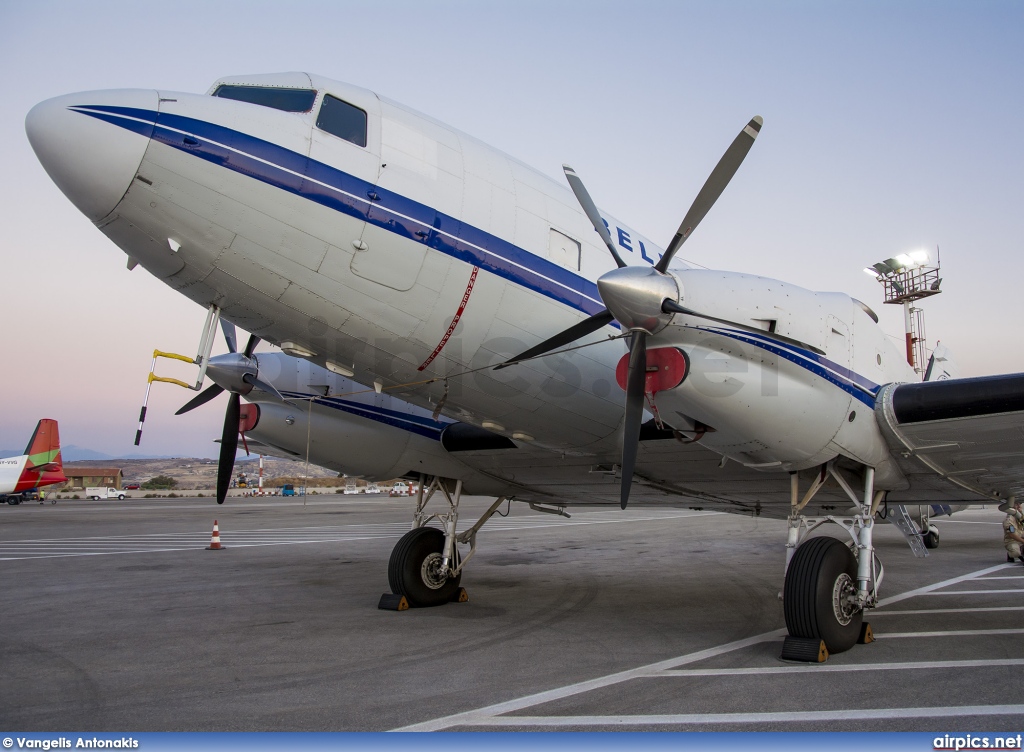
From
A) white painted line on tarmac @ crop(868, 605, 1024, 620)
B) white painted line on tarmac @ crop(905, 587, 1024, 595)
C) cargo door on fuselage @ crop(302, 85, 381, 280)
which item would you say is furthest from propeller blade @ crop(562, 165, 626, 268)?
white painted line on tarmac @ crop(905, 587, 1024, 595)

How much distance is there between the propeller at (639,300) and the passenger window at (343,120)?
2.20 m

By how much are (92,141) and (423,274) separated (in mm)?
3003

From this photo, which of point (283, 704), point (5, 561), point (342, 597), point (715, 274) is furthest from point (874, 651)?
point (5, 561)

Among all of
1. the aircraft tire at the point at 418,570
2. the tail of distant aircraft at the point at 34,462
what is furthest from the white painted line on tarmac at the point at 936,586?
the tail of distant aircraft at the point at 34,462

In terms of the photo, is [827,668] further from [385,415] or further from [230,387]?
[230,387]

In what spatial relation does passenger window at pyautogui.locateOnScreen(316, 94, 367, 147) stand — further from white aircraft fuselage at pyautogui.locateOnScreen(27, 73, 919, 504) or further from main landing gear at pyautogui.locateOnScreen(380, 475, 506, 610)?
main landing gear at pyautogui.locateOnScreen(380, 475, 506, 610)

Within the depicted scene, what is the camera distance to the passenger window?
22.5ft

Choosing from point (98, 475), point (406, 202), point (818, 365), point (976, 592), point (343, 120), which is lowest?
point (98, 475)

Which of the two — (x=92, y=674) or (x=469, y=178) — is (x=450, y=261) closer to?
(x=469, y=178)

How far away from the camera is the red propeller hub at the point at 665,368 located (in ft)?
22.1

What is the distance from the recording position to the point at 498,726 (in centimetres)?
499

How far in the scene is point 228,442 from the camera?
10805 millimetres

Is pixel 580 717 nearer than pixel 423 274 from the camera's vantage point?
Yes

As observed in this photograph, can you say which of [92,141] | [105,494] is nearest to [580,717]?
[92,141]
